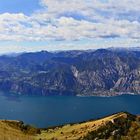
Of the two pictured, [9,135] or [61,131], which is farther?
[61,131]

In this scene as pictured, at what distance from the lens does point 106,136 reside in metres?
163

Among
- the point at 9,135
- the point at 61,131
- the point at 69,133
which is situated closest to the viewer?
the point at 9,135

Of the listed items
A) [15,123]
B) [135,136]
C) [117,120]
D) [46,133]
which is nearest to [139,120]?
[117,120]

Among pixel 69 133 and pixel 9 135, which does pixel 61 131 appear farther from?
pixel 9 135

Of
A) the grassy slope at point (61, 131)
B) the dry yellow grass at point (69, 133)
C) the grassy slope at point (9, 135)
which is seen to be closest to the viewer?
the grassy slope at point (9, 135)

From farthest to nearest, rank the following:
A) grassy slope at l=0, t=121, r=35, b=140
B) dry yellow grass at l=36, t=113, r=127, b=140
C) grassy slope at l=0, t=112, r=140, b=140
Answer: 1. dry yellow grass at l=36, t=113, r=127, b=140
2. grassy slope at l=0, t=112, r=140, b=140
3. grassy slope at l=0, t=121, r=35, b=140

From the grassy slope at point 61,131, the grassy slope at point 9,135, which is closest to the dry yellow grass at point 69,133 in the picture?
the grassy slope at point 61,131

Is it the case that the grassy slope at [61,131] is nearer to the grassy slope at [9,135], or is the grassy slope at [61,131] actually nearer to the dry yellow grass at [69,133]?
the dry yellow grass at [69,133]

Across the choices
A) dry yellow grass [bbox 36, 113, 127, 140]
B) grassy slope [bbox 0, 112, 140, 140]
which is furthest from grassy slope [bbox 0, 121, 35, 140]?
dry yellow grass [bbox 36, 113, 127, 140]

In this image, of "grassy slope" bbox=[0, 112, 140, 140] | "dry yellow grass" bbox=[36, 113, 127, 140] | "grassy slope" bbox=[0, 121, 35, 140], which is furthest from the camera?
"dry yellow grass" bbox=[36, 113, 127, 140]

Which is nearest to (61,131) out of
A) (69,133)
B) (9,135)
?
(69,133)

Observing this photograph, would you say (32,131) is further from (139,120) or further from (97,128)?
(139,120)

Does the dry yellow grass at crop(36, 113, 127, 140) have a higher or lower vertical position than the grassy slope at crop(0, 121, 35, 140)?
lower

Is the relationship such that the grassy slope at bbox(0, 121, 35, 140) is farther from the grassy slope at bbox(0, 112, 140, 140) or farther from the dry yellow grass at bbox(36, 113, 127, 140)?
the dry yellow grass at bbox(36, 113, 127, 140)
